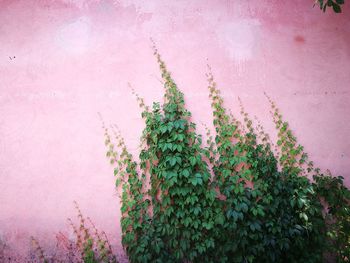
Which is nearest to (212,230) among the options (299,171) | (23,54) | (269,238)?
(269,238)

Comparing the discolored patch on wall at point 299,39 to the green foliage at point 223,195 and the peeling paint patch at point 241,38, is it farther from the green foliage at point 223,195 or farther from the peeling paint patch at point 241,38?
the green foliage at point 223,195

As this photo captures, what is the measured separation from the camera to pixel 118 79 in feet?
11.8

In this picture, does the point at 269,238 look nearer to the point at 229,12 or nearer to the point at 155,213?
the point at 155,213

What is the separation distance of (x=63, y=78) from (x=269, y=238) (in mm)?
3067

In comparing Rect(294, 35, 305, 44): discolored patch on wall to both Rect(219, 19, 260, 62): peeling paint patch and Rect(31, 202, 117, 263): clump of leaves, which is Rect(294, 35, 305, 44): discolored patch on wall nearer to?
Rect(219, 19, 260, 62): peeling paint patch

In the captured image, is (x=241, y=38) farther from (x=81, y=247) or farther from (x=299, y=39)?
(x=81, y=247)

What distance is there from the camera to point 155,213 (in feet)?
10.7

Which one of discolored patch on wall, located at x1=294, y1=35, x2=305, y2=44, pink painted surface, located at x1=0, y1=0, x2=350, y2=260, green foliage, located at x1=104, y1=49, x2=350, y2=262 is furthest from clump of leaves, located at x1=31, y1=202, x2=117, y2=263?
discolored patch on wall, located at x1=294, y1=35, x2=305, y2=44

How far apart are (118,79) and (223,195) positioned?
1.88 m

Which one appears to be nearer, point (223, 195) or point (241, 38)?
point (223, 195)

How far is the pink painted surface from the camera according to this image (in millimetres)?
3467

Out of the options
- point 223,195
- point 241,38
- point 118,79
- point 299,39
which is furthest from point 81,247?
point 299,39

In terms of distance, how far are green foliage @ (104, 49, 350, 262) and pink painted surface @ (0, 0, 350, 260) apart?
7.2 inches

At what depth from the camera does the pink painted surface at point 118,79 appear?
136 inches
